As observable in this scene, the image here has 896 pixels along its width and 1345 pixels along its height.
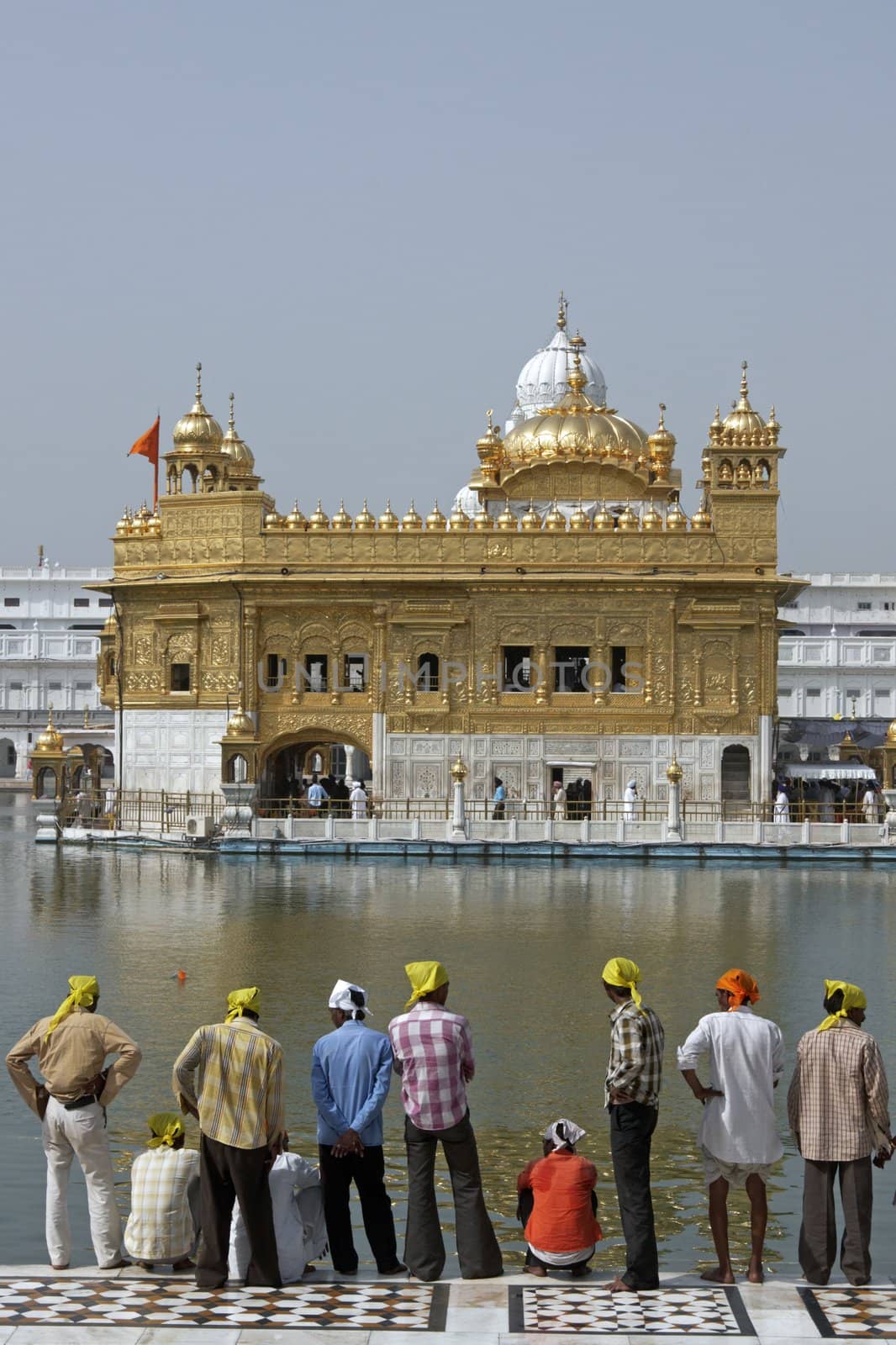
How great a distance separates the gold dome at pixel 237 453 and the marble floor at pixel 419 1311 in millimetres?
35877

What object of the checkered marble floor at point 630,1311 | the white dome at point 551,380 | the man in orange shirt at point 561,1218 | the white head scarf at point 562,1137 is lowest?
the checkered marble floor at point 630,1311

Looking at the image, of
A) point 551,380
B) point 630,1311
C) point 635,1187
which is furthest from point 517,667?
point 630,1311

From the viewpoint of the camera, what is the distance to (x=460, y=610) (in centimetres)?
4128

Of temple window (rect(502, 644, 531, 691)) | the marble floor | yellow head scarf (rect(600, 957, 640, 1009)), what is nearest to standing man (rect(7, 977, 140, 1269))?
the marble floor

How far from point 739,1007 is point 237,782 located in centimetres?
3005

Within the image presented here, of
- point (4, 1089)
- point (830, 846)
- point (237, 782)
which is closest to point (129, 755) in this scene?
point (237, 782)

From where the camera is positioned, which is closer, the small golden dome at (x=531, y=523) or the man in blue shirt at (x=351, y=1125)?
the man in blue shirt at (x=351, y=1125)

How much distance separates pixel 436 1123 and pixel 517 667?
32.8m

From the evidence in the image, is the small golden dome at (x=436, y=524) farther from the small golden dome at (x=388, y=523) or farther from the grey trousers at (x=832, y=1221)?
the grey trousers at (x=832, y=1221)

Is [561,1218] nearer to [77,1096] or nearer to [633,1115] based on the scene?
[633,1115]

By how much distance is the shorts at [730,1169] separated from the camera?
8961 millimetres

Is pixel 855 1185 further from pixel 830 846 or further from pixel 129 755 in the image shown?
pixel 129 755

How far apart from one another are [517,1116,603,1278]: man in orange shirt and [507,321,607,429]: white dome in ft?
143

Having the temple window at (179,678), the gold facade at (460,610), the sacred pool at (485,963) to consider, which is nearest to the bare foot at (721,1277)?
the sacred pool at (485,963)
